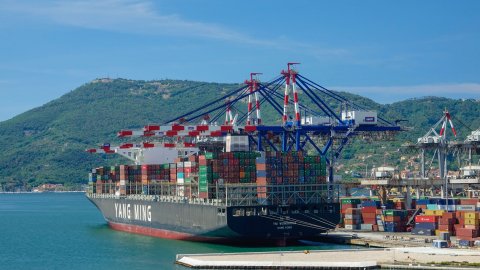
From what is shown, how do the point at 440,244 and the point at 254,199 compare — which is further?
the point at 254,199

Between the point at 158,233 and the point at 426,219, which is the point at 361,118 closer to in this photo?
the point at 426,219

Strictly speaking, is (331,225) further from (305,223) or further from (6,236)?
(6,236)

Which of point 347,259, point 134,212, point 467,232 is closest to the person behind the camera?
point 347,259

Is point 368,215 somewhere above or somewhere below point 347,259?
above

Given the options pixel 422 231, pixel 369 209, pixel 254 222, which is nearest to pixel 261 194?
pixel 254 222

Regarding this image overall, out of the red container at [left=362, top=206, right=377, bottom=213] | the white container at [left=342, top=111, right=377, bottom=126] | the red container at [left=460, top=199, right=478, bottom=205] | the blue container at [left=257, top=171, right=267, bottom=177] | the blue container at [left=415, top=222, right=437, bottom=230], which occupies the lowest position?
the blue container at [left=415, top=222, right=437, bottom=230]

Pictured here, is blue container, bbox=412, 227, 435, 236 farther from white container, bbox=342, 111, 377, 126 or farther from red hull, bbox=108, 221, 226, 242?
white container, bbox=342, 111, 377, 126

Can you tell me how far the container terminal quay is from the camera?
67.2 meters

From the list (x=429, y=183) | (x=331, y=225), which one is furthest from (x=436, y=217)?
(x=429, y=183)

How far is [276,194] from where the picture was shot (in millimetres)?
67750

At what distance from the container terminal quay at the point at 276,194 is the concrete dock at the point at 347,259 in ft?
4.10

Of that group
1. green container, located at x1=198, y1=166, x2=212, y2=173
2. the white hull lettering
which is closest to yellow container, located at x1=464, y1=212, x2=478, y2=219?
green container, located at x1=198, y1=166, x2=212, y2=173

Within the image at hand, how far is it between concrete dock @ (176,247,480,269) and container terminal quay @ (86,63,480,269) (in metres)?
1.25

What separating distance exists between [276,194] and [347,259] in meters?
13.1
